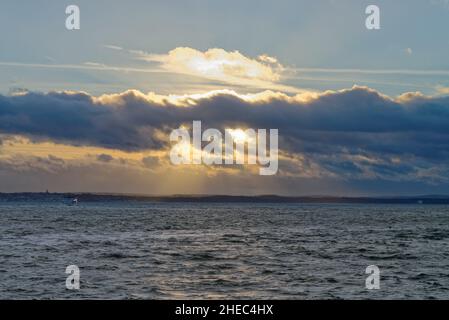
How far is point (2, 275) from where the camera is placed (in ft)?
162

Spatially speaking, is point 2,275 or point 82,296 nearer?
point 82,296

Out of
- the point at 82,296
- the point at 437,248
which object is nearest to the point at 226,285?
the point at 82,296
